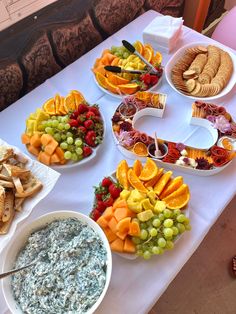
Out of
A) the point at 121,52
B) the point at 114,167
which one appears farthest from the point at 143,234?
the point at 121,52

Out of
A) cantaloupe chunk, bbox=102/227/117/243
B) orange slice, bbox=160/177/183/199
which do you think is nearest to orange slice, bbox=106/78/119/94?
orange slice, bbox=160/177/183/199

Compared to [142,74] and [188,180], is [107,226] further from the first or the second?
[142,74]

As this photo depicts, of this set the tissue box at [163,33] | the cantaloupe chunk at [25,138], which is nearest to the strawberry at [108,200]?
the cantaloupe chunk at [25,138]

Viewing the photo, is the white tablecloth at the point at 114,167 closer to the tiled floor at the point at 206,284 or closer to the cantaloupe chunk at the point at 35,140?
the cantaloupe chunk at the point at 35,140

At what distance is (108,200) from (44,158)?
0.24m

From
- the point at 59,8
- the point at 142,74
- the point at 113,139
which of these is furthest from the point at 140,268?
the point at 59,8

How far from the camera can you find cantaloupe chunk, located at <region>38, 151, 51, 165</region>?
1018mm

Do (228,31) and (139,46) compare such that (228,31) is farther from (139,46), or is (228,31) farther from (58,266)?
(58,266)

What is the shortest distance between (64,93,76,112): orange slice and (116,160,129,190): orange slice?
272 millimetres

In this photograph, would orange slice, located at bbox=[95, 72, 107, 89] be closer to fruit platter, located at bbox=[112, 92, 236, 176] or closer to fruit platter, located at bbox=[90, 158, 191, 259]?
fruit platter, located at bbox=[112, 92, 236, 176]

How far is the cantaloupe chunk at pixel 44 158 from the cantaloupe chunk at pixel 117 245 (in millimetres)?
321

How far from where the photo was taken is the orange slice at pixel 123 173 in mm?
952

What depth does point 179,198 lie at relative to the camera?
3.03ft

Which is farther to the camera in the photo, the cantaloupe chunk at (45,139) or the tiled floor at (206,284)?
the tiled floor at (206,284)
